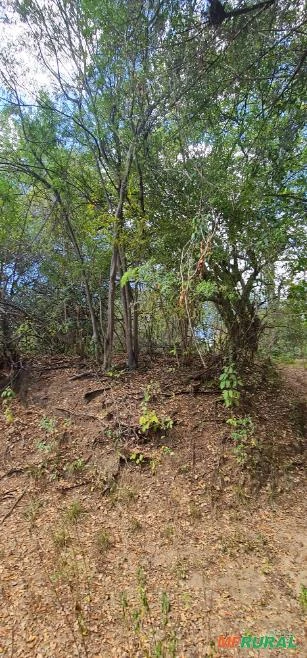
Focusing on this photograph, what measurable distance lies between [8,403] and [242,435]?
297cm

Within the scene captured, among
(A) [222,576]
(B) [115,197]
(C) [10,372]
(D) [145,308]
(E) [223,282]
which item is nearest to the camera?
(A) [222,576]

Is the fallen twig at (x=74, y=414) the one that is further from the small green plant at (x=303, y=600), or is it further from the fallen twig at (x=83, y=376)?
the small green plant at (x=303, y=600)

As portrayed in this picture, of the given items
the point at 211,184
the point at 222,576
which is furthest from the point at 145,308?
the point at 222,576

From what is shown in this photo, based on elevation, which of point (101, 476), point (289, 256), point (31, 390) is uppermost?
point (289, 256)

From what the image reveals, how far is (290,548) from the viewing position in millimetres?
2330

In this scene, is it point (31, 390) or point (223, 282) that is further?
point (31, 390)

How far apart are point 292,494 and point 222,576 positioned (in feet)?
3.73

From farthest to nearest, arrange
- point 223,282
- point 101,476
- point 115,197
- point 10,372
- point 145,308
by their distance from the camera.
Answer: point 10,372, point 115,197, point 145,308, point 223,282, point 101,476

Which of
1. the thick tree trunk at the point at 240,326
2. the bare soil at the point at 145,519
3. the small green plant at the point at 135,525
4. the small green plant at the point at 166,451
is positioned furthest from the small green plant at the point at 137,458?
the thick tree trunk at the point at 240,326

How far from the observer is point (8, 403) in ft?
14.0

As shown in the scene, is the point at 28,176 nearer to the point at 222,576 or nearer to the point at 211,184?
the point at 211,184

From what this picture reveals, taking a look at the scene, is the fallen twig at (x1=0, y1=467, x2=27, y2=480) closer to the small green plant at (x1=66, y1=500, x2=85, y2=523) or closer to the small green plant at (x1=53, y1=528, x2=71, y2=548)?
the small green plant at (x1=66, y1=500, x2=85, y2=523)

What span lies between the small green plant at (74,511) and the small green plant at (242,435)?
4.97ft

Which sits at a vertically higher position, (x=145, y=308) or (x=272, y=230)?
(x=272, y=230)
